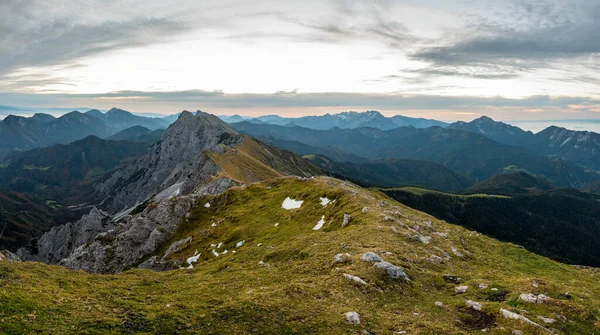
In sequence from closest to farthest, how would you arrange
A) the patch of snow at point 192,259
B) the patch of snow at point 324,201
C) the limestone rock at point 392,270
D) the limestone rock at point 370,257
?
1. the limestone rock at point 392,270
2. the limestone rock at point 370,257
3. the patch of snow at point 324,201
4. the patch of snow at point 192,259

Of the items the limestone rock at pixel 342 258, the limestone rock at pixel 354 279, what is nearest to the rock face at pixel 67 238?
the limestone rock at pixel 342 258

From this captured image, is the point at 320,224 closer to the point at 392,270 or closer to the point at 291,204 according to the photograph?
the point at 291,204

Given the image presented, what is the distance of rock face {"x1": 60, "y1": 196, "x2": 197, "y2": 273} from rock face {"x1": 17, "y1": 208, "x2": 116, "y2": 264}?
196ft

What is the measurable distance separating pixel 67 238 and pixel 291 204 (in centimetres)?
14249

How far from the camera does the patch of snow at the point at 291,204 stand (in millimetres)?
75081

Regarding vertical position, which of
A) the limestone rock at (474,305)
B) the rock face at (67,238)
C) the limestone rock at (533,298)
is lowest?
the rock face at (67,238)

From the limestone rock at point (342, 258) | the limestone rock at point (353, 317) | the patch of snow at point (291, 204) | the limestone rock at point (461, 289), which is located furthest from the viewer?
the patch of snow at point (291, 204)

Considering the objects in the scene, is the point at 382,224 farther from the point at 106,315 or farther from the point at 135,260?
the point at 135,260

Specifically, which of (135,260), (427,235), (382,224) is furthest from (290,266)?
(135,260)

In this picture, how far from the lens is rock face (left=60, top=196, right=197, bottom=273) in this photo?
84688 mm

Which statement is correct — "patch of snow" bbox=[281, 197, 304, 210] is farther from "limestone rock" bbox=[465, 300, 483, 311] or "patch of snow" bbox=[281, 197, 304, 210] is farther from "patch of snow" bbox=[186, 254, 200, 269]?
"limestone rock" bbox=[465, 300, 483, 311]

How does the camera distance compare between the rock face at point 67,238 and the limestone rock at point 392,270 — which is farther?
the rock face at point 67,238

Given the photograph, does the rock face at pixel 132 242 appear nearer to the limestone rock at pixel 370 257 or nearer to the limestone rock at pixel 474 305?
the limestone rock at pixel 370 257

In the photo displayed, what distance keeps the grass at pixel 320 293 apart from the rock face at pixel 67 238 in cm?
12758
